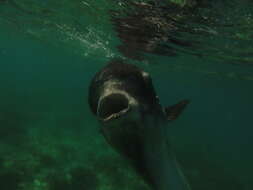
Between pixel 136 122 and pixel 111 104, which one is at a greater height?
pixel 136 122

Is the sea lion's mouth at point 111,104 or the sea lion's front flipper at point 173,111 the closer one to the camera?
the sea lion's mouth at point 111,104

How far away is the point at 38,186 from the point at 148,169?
11301 millimetres

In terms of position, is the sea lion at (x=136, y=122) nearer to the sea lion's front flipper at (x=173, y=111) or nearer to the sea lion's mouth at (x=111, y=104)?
the sea lion's mouth at (x=111, y=104)

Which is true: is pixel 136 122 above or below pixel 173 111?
above

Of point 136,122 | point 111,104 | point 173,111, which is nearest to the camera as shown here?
point 136,122

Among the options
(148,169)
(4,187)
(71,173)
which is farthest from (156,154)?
(71,173)

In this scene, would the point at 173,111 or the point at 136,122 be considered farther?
the point at 173,111

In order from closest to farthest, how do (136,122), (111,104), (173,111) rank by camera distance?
(136,122) < (111,104) < (173,111)

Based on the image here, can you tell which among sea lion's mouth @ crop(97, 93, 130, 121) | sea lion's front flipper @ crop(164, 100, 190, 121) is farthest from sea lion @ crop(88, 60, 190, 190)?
sea lion's front flipper @ crop(164, 100, 190, 121)

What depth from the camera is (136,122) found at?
1.53m

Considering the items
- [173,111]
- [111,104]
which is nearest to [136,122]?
[111,104]

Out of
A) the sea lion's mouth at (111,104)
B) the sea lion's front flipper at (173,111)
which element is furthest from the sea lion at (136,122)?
the sea lion's front flipper at (173,111)

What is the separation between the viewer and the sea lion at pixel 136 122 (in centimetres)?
153

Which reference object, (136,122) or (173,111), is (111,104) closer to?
(136,122)
